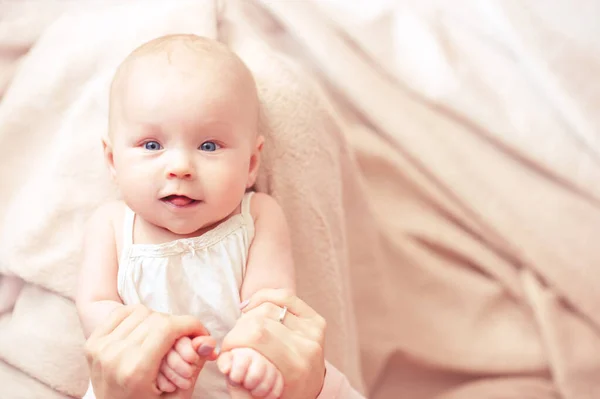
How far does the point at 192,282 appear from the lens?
2.78ft

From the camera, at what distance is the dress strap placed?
0.86 m

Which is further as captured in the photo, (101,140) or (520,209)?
(520,209)

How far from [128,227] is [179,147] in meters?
0.13

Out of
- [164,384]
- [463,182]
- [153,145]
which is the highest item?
[463,182]

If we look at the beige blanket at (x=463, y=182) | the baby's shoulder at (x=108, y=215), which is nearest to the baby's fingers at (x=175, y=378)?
the baby's shoulder at (x=108, y=215)

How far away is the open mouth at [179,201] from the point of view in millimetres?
803

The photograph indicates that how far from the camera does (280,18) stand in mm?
1230

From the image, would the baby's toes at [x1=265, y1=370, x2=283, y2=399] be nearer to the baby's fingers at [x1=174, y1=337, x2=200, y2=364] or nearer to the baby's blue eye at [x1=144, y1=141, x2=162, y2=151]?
the baby's fingers at [x1=174, y1=337, x2=200, y2=364]

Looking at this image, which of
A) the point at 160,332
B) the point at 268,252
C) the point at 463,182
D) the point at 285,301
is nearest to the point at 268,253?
the point at 268,252

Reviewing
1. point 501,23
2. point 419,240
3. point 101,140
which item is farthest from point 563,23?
point 101,140

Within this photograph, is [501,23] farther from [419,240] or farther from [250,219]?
[250,219]

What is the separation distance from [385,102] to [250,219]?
47 centimetres

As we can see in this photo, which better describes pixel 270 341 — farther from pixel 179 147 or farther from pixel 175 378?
pixel 179 147

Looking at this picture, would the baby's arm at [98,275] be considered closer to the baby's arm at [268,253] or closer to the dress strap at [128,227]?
the dress strap at [128,227]
